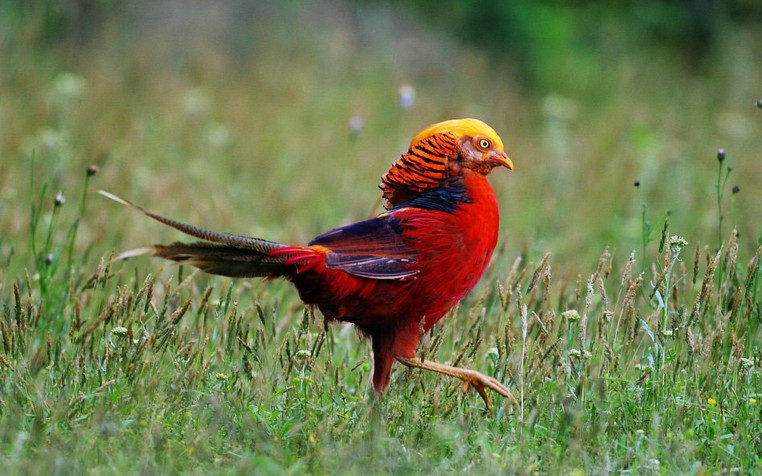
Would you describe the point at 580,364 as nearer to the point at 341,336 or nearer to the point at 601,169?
the point at 341,336

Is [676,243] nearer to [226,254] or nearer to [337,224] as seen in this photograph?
[226,254]

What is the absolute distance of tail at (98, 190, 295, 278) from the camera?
3.54 meters

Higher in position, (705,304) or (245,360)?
(705,304)

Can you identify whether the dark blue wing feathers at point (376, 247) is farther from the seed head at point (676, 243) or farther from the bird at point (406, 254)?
the seed head at point (676, 243)

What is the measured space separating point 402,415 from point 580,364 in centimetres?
78

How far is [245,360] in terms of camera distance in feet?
13.3

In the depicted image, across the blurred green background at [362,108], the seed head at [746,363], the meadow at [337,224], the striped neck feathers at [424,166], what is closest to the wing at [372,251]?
the striped neck feathers at [424,166]

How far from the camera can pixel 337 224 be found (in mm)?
7680

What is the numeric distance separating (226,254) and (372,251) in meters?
0.57

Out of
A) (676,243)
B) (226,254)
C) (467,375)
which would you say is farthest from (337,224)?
(226,254)

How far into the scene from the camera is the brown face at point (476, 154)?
13.0 ft

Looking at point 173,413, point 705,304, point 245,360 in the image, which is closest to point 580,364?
point 705,304

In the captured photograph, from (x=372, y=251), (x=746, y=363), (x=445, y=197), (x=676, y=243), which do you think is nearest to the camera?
(x=372, y=251)

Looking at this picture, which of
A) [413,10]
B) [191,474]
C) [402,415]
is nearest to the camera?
[191,474]
